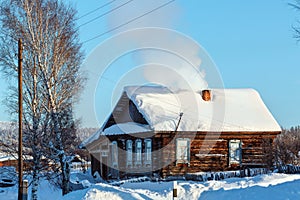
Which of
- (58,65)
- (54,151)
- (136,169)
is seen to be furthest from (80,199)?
(136,169)

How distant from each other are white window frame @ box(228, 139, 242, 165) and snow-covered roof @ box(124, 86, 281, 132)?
0.88 meters

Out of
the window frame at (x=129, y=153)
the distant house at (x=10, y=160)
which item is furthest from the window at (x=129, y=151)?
the distant house at (x=10, y=160)

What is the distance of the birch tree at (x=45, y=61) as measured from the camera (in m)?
22.6

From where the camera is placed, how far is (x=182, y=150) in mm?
27562

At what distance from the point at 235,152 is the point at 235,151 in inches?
2.4

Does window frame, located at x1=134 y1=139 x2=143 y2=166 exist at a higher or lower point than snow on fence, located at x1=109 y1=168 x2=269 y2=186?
higher

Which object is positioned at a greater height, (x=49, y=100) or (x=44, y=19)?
(x=44, y=19)

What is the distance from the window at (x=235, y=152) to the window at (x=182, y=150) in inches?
114

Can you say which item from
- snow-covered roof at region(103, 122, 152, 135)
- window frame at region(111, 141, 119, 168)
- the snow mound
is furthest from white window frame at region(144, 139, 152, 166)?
the snow mound

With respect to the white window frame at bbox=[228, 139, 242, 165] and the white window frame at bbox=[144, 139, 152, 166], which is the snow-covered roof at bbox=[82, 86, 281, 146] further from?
the white window frame at bbox=[144, 139, 152, 166]

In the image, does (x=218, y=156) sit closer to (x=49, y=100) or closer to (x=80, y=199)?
(x=49, y=100)

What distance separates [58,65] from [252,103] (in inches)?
575

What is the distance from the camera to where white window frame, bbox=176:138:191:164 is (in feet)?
90.0

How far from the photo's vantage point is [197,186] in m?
16.8
